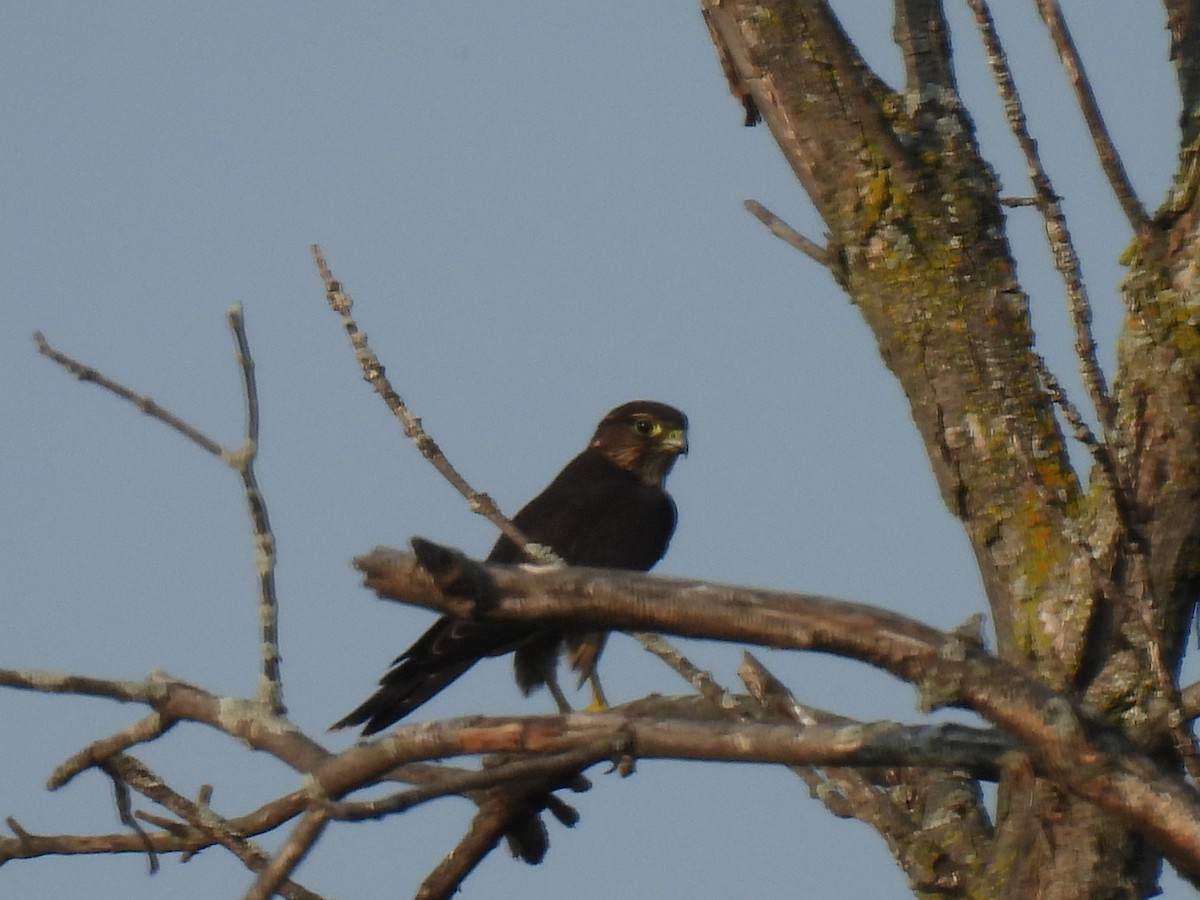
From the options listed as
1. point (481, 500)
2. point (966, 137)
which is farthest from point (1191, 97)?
point (481, 500)

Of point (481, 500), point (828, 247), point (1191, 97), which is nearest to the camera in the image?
point (1191, 97)

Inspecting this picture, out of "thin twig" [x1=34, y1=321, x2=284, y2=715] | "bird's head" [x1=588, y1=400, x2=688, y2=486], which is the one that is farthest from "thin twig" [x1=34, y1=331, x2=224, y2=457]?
"bird's head" [x1=588, y1=400, x2=688, y2=486]

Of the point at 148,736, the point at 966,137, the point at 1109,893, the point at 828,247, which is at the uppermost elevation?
the point at 966,137

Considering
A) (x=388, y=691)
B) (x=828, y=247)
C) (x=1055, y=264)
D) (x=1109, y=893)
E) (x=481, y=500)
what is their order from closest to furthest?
1. (x=1055, y=264)
2. (x=1109, y=893)
3. (x=828, y=247)
4. (x=481, y=500)
5. (x=388, y=691)

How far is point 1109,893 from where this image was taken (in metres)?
2.85

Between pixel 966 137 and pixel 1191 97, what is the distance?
1.43 ft

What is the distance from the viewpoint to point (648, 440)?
25.7ft

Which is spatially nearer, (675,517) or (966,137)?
(966,137)

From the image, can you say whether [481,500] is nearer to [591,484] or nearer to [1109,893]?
[1109,893]

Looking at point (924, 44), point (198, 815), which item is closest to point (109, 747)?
point (198, 815)

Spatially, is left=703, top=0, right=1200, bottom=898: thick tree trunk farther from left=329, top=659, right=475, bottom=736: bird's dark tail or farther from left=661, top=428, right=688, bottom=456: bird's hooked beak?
left=661, top=428, right=688, bottom=456: bird's hooked beak

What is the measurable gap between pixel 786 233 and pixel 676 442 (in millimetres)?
4262

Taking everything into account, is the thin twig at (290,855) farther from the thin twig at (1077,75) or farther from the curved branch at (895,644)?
the thin twig at (1077,75)

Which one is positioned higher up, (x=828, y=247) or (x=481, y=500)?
(x=828, y=247)
